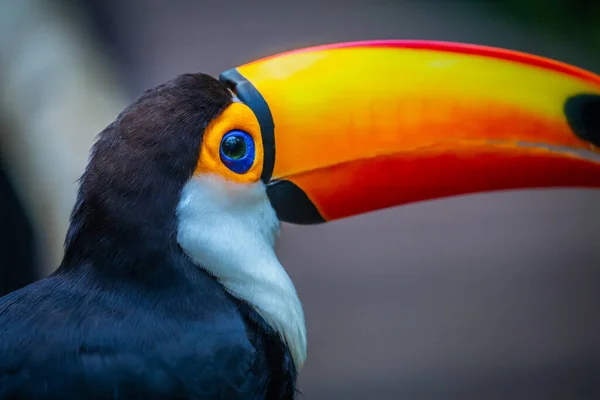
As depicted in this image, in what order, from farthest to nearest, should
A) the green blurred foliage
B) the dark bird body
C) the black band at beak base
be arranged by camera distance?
the green blurred foliage < the black band at beak base < the dark bird body

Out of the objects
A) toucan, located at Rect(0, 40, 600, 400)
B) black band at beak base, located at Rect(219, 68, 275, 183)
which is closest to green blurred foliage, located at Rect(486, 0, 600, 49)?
toucan, located at Rect(0, 40, 600, 400)

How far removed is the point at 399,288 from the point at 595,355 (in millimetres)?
973

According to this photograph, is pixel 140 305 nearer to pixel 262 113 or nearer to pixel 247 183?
pixel 247 183

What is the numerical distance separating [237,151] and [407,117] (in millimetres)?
329

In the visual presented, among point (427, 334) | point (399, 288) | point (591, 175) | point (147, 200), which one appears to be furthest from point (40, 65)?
point (591, 175)

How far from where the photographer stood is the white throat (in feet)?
4.18

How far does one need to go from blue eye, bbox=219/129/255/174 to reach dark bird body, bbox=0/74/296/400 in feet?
0.17

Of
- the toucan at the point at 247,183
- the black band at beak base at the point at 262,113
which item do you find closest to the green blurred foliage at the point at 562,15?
the toucan at the point at 247,183

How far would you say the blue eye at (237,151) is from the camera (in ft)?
4.35

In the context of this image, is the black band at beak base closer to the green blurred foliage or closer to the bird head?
the bird head

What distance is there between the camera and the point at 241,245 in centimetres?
132

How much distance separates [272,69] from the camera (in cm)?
143

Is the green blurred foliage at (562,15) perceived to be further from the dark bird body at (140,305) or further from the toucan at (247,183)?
the dark bird body at (140,305)

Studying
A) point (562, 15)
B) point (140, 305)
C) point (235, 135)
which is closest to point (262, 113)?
point (235, 135)
